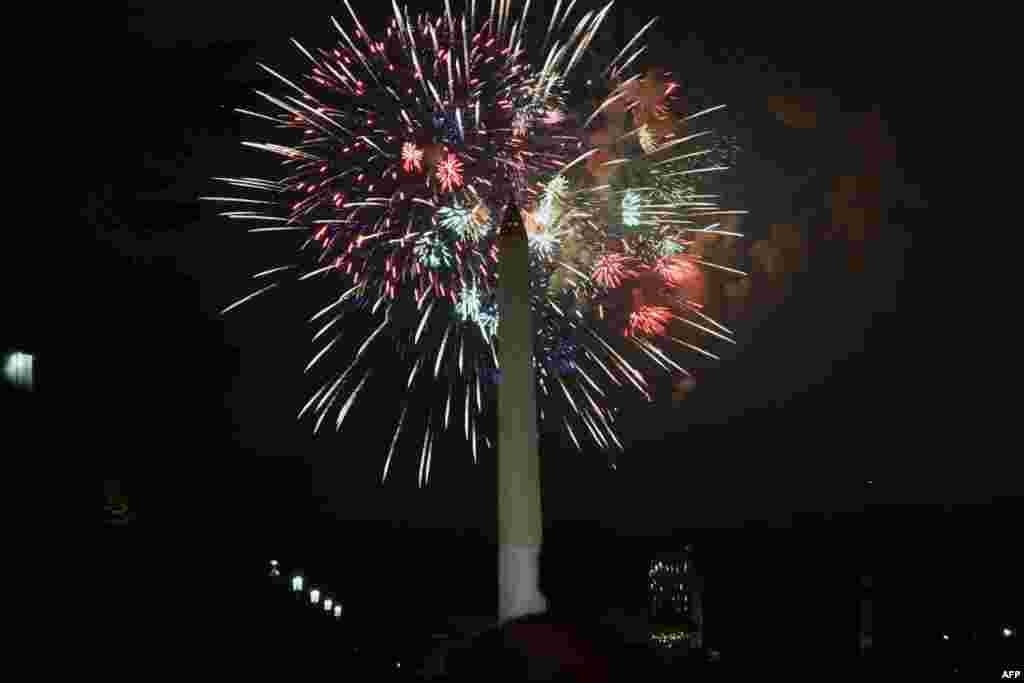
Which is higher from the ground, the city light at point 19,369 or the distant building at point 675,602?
the city light at point 19,369

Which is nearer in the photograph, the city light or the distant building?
the city light

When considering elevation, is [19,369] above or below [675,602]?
above

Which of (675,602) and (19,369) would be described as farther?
(675,602)

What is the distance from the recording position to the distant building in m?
32.8

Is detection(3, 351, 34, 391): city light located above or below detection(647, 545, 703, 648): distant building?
above

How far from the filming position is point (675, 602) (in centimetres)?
3975

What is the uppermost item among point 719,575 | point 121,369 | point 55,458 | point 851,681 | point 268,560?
point 121,369

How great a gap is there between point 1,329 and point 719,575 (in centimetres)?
5684

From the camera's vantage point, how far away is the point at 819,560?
229 ft

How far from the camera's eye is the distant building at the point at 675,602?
3275 cm

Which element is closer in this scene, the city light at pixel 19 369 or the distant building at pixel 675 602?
the city light at pixel 19 369

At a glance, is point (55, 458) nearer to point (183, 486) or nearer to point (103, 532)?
point (103, 532)

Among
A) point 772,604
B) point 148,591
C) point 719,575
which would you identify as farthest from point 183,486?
point 719,575

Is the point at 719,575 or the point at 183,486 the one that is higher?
the point at 183,486
